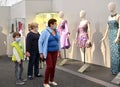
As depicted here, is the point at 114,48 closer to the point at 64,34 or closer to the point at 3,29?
the point at 64,34

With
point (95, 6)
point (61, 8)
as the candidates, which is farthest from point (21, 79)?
point (61, 8)

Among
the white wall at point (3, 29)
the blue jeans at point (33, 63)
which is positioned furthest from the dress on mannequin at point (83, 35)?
the white wall at point (3, 29)

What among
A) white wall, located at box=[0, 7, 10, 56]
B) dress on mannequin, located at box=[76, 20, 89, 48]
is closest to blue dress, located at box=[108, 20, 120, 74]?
dress on mannequin, located at box=[76, 20, 89, 48]

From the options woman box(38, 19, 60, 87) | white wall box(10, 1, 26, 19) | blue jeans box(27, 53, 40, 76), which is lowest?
blue jeans box(27, 53, 40, 76)

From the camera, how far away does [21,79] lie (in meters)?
7.13

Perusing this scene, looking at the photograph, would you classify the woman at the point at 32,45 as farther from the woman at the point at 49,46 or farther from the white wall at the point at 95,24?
the white wall at the point at 95,24

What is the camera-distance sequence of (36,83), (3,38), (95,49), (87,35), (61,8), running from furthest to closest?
(3,38) → (61,8) → (95,49) → (87,35) → (36,83)

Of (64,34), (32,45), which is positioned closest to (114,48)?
(32,45)

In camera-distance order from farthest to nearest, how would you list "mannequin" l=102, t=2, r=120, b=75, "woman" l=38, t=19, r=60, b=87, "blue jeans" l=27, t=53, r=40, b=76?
1. "blue jeans" l=27, t=53, r=40, b=76
2. "mannequin" l=102, t=2, r=120, b=75
3. "woman" l=38, t=19, r=60, b=87

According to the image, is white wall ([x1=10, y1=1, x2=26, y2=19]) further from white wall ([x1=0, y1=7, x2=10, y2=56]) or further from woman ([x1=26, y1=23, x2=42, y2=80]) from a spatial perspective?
woman ([x1=26, y1=23, x2=42, y2=80])

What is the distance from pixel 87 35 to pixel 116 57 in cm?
117

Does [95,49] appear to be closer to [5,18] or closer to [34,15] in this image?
[34,15]

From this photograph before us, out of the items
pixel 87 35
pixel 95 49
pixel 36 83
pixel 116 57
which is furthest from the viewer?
pixel 95 49

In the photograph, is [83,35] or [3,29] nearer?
[83,35]
